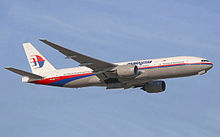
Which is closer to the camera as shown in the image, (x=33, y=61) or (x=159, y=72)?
(x=159, y=72)

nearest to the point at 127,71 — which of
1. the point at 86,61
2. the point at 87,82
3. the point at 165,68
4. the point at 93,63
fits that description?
the point at 93,63

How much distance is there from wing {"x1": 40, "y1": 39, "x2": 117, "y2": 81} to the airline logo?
10730 millimetres

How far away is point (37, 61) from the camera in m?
61.2

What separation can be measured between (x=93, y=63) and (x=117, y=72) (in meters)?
3.11

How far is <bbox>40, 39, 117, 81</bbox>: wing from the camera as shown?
162 feet

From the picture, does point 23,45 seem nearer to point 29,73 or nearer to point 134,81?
point 29,73

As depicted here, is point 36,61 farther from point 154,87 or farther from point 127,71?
point 154,87

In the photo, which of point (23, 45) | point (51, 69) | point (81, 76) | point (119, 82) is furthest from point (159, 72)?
point (23, 45)

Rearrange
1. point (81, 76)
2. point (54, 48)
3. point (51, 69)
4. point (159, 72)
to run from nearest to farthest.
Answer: point (54, 48), point (159, 72), point (81, 76), point (51, 69)

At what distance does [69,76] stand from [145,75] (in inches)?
414

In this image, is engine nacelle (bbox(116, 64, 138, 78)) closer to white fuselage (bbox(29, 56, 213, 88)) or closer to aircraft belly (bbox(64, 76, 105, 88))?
white fuselage (bbox(29, 56, 213, 88))

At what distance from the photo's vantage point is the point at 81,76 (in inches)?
2178

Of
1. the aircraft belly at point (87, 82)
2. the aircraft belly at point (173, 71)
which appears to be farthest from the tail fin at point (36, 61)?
the aircraft belly at point (173, 71)

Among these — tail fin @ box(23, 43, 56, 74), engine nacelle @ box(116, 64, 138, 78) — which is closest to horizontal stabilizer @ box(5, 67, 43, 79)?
tail fin @ box(23, 43, 56, 74)
